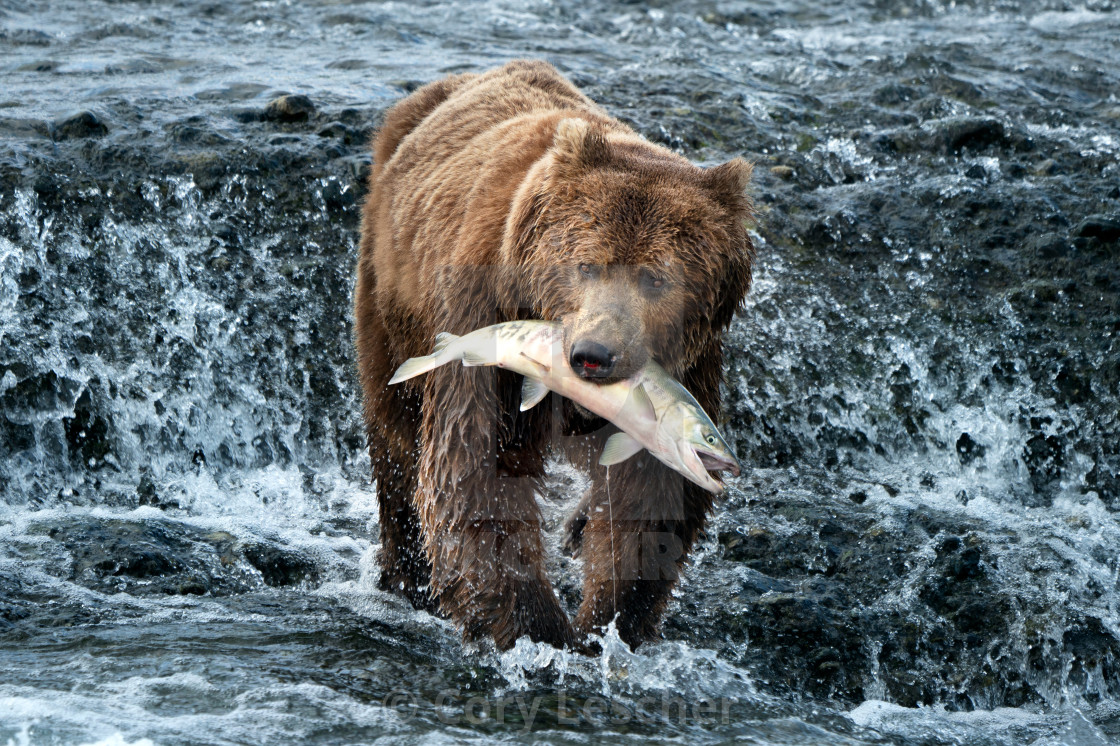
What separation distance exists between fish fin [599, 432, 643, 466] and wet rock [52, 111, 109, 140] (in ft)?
17.3

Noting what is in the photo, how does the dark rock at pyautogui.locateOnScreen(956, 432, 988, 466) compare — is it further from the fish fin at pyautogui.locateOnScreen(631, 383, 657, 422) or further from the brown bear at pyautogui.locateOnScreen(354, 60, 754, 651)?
the fish fin at pyautogui.locateOnScreen(631, 383, 657, 422)

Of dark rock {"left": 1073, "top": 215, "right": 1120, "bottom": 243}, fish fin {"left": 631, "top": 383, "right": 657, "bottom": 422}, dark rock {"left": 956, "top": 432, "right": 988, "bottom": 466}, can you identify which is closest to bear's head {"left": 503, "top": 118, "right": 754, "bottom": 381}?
fish fin {"left": 631, "top": 383, "right": 657, "bottom": 422}

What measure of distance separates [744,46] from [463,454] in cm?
842

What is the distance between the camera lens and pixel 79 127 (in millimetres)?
8094

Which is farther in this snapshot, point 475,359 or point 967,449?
point 967,449

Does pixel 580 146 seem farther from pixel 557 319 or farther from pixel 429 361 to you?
pixel 429 361

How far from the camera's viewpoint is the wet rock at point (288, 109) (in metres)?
8.72

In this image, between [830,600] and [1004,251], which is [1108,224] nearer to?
[1004,251]

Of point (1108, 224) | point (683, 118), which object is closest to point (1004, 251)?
point (1108, 224)

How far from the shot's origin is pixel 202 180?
7.87 meters

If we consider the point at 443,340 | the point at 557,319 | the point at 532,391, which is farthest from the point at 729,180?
the point at 443,340

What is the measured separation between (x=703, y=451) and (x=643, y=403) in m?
0.28

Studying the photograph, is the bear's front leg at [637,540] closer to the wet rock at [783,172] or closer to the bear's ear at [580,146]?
the bear's ear at [580,146]

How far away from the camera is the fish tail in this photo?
15.0 ft
